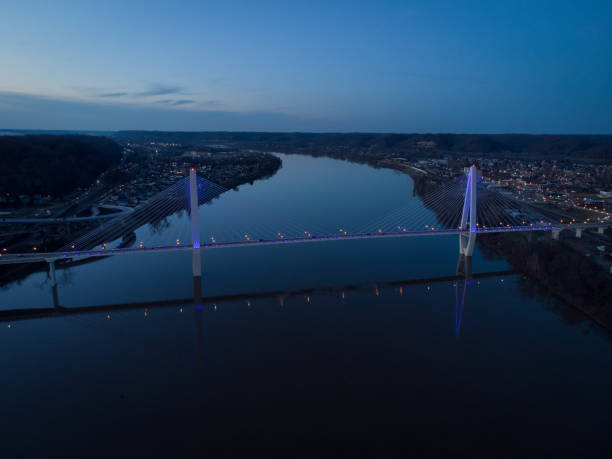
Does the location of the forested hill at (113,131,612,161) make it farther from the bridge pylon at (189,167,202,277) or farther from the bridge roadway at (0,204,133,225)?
the bridge pylon at (189,167,202,277)

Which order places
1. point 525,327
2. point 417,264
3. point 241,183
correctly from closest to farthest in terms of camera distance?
1. point 525,327
2. point 417,264
3. point 241,183

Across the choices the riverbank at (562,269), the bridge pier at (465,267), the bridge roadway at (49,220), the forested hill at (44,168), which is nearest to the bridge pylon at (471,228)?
the bridge pier at (465,267)

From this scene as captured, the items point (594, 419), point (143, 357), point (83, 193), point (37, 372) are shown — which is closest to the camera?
point (594, 419)

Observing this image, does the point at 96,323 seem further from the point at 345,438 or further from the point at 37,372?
the point at 345,438

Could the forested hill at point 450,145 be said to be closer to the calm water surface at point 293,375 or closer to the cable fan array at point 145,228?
the cable fan array at point 145,228

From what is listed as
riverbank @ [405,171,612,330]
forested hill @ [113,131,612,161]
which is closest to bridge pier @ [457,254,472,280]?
riverbank @ [405,171,612,330]

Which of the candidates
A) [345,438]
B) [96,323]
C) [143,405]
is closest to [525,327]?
[345,438]
